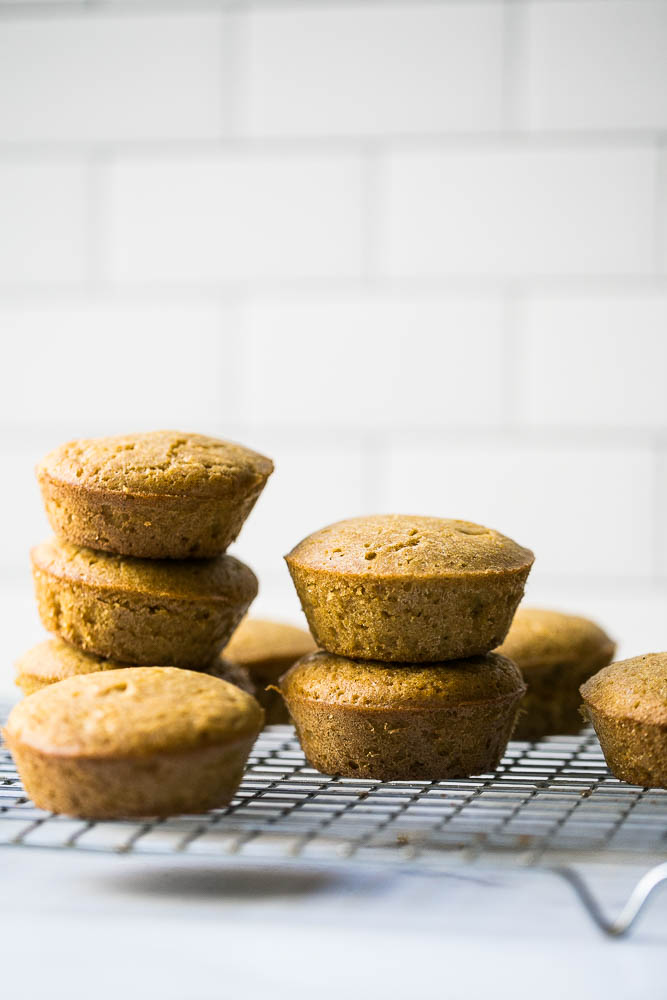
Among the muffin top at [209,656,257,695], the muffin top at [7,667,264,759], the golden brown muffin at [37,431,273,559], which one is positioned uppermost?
the golden brown muffin at [37,431,273,559]

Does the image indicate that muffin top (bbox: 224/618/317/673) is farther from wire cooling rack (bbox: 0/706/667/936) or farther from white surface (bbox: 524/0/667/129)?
white surface (bbox: 524/0/667/129)

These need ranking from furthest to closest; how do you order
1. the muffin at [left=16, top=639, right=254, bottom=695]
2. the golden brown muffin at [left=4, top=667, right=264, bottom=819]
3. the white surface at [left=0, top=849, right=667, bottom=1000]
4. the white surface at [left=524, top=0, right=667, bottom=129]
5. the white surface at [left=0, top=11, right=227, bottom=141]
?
the white surface at [left=0, top=11, right=227, bottom=141], the white surface at [left=524, top=0, right=667, bottom=129], the muffin at [left=16, top=639, right=254, bottom=695], the golden brown muffin at [left=4, top=667, right=264, bottom=819], the white surface at [left=0, top=849, right=667, bottom=1000]

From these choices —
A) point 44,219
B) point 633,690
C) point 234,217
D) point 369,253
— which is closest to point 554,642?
point 633,690

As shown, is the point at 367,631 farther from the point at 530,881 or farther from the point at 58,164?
the point at 58,164

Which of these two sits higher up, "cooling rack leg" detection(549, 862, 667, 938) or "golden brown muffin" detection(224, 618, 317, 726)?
"cooling rack leg" detection(549, 862, 667, 938)

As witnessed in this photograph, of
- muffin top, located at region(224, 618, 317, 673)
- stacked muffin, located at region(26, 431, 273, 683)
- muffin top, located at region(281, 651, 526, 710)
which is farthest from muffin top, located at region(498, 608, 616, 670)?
stacked muffin, located at region(26, 431, 273, 683)

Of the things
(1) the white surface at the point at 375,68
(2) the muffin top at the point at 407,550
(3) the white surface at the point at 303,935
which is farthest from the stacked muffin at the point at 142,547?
(1) the white surface at the point at 375,68
